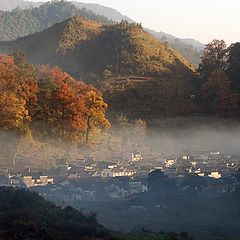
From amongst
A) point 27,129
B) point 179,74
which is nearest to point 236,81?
point 179,74

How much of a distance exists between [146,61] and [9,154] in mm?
17031

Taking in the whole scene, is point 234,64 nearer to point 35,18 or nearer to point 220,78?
point 220,78

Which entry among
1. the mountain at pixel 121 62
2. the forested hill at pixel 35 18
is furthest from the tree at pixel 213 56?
the forested hill at pixel 35 18

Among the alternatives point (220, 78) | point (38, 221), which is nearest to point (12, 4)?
point (220, 78)

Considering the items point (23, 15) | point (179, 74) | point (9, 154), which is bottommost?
point (9, 154)

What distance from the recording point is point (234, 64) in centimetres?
3058

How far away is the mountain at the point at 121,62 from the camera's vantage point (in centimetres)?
2944

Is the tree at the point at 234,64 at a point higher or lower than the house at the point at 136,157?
higher

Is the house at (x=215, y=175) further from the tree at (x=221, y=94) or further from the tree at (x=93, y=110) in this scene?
the tree at (x=221, y=94)

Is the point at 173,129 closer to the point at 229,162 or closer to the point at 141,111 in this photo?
the point at 141,111

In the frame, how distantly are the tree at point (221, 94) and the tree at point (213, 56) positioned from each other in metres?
2.80

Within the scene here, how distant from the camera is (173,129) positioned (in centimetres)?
2606

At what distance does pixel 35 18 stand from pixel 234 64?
5215 cm

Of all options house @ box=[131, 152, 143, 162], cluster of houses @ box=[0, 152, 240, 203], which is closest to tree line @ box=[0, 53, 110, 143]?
cluster of houses @ box=[0, 152, 240, 203]
